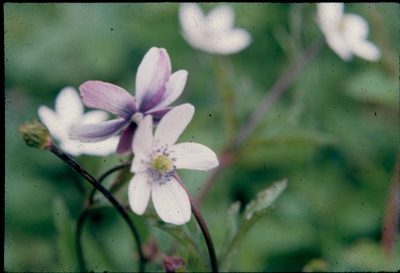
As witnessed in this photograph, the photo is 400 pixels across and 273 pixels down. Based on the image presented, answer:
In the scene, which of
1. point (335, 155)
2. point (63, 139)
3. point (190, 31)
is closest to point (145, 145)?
point (63, 139)

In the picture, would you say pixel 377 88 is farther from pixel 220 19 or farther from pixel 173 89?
pixel 173 89

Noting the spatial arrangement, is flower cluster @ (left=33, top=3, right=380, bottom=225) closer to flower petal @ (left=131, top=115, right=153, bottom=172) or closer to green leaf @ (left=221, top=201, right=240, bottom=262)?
flower petal @ (left=131, top=115, right=153, bottom=172)

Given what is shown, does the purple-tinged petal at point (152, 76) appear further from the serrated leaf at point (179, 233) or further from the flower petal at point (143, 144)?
the serrated leaf at point (179, 233)

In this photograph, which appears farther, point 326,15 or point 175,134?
point 326,15

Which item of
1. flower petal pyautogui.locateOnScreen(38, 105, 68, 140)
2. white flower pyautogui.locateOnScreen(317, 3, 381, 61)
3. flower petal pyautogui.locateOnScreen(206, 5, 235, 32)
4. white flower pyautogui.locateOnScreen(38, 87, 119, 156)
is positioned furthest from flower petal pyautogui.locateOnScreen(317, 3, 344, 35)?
flower petal pyautogui.locateOnScreen(38, 105, 68, 140)

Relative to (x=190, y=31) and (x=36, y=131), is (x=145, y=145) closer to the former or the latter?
(x=36, y=131)

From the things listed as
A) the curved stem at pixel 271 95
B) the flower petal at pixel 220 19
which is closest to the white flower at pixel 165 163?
the curved stem at pixel 271 95

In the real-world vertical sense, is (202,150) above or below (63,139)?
above
